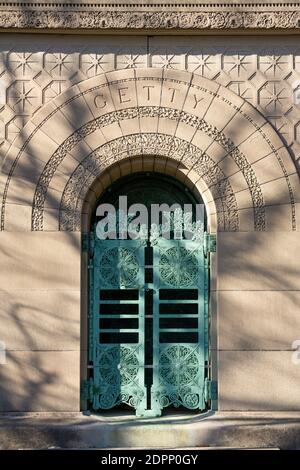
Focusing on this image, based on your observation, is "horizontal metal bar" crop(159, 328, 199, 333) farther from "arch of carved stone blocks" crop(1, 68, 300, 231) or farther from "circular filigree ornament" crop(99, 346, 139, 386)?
"arch of carved stone blocks" crop(1, 68, 300, 231)

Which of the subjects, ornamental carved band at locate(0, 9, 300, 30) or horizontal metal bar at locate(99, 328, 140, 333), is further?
horizontal metal bar at locate(99, 328, 140, 333)

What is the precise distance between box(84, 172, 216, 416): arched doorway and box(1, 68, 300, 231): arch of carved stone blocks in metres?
0.61

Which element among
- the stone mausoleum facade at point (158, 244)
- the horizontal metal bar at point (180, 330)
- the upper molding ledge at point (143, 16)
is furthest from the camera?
the horizontal metal bar at point (180, 330)

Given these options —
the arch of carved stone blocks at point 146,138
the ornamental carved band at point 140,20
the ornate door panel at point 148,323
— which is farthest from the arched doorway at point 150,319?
the ornamental carved band at point 140,20

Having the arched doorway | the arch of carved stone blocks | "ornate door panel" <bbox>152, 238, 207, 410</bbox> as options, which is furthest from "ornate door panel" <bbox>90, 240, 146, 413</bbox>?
the arch of carved stone blocks

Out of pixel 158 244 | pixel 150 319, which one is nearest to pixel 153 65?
pixel 158 244

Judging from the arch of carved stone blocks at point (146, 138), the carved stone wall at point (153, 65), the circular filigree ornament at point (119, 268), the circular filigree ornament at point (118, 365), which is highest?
the carved stone wall at point (153, 65)

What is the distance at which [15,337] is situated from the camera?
8062 millimetres

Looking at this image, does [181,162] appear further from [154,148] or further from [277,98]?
[277,98]

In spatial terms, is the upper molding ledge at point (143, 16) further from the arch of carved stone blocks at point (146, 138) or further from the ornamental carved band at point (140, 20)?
the arch of carved stone blocks at point (146, 138)

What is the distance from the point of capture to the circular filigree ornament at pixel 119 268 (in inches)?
330

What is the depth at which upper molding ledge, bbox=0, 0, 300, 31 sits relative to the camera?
820 cm

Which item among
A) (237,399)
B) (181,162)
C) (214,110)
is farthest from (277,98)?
(237,399)

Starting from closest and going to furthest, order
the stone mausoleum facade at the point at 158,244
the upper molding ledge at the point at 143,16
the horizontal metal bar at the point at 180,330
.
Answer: the stone mausoleum facade at the point at 158,244 < the upper molding ledge at the point at 143,16 < the horizontal metal bar at the point at 180,330
